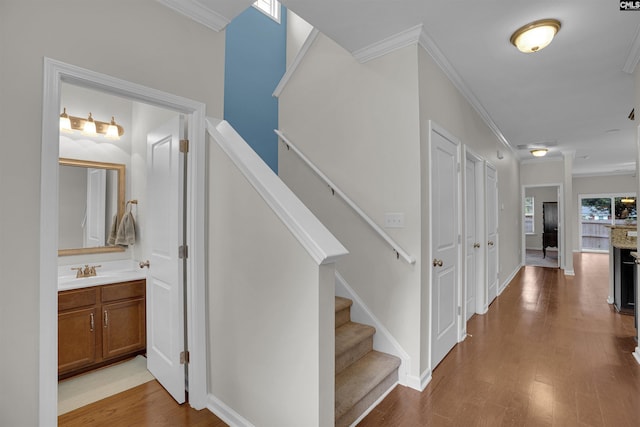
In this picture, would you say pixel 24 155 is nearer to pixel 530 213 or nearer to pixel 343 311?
pixel 343 311

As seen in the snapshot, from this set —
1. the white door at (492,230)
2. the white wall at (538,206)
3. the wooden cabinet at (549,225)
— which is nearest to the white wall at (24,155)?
the white door at (492,230)

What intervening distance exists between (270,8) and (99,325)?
380cm

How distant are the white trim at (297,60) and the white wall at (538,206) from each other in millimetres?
10417

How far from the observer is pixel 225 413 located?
1.95 m

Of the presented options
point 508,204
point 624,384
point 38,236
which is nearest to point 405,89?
point 38,236

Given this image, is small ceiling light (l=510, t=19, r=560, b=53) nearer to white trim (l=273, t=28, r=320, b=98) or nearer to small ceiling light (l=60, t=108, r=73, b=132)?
white trim (l=273, t=28, r=320, b=98)

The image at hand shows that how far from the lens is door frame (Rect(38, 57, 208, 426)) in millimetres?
1460

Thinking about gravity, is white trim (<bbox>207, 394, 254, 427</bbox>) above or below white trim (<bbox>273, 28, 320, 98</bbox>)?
below

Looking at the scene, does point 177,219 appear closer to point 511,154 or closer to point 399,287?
point 399,287

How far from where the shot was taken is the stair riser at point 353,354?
7.16 ft

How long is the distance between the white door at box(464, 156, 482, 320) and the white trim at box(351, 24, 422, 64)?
5.84 feet

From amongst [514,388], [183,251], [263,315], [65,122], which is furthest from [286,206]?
[65,122]

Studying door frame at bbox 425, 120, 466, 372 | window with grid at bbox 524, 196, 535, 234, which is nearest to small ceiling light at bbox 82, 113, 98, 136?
door frame at bbox 425, 120, 466, 372

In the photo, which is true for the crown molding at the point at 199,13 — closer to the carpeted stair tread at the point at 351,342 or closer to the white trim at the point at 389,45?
the white trim at the point at 389,45
